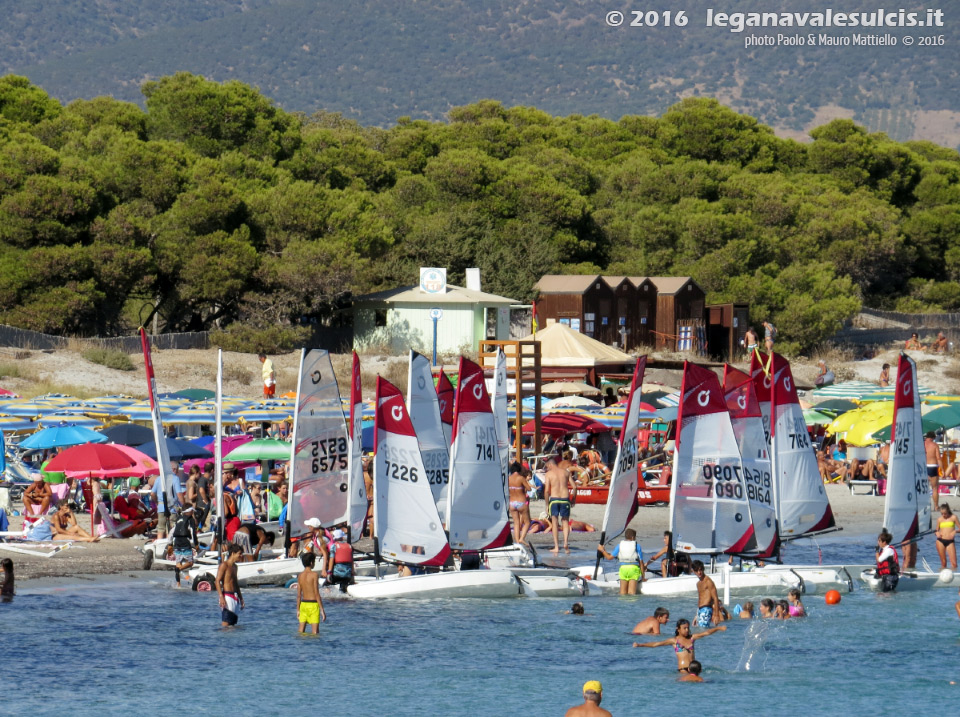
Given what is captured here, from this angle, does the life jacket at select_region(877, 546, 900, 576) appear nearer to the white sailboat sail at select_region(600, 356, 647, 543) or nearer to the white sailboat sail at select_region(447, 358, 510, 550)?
the white sailboat sail at select_region(600, 356, 647, 543)

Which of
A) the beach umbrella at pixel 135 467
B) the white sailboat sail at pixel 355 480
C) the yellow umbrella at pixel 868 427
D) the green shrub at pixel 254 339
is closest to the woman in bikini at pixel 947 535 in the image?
the yellow umbrella at pixel 868 427

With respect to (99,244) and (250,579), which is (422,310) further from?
(250,579)

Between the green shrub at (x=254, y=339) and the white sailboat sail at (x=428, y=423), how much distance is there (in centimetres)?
3068

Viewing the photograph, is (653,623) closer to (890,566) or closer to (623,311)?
(890,566)

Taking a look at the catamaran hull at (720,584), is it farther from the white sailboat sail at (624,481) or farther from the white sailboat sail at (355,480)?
the white sailboat sail at (355,480)

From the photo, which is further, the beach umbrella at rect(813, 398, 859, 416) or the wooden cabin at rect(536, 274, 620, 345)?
the wooden cabin at rect(536, 274, 620, 345)

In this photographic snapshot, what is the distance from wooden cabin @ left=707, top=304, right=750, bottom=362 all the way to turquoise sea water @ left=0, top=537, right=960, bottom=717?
38968mm

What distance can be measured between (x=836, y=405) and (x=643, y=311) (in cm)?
2021

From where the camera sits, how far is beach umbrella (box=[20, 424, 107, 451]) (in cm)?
2608

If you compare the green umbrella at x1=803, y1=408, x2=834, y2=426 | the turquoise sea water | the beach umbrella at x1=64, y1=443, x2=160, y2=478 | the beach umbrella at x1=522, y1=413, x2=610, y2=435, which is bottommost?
the turquoise sea water

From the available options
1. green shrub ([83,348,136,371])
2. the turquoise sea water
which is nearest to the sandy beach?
the turquoise sea water

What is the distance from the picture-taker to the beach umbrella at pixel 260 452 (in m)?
26.7

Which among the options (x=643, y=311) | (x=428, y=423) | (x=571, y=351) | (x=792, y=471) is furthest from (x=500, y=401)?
(x=643, y=311)

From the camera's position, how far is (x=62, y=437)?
2634 cm
